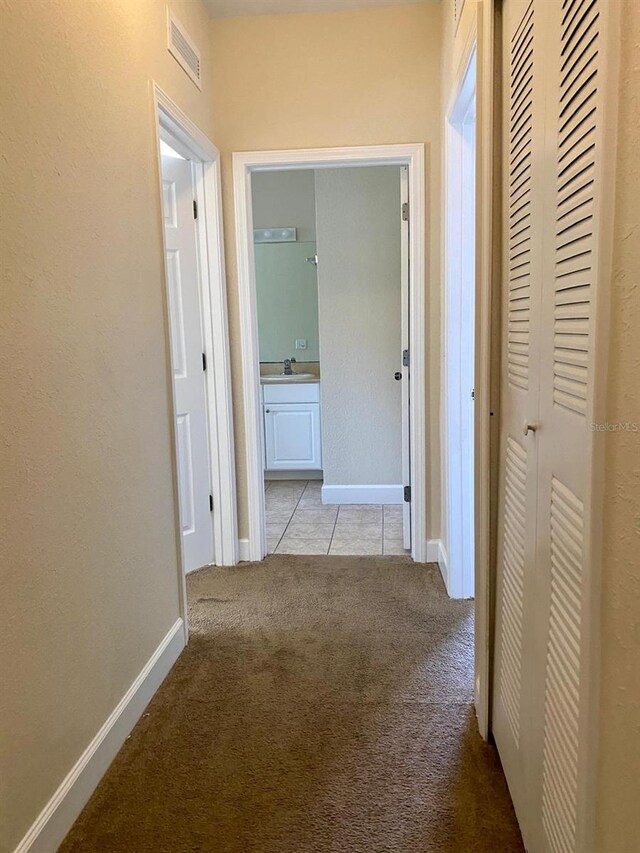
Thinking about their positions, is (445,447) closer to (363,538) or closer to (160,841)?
(363,538)

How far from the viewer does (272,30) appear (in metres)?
2.87

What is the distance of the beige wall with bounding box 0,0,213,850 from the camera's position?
52.1 inches

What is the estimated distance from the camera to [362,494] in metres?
4.31

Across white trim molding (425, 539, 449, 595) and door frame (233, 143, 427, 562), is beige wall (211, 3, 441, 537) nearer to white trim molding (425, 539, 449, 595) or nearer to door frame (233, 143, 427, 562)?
door frame (233, 143, 427, 562)

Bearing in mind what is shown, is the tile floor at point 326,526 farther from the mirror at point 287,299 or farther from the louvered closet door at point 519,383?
the louvered closet door at point 519,383

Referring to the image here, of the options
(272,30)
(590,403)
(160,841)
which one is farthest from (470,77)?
(160,841)

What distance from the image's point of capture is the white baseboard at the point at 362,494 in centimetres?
428

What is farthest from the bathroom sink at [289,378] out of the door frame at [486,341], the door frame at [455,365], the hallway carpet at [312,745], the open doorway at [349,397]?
the door frame at [486,341]

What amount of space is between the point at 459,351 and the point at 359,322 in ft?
4.86

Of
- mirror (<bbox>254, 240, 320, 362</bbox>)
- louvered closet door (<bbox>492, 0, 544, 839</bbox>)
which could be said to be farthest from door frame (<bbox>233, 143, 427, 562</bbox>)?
mirror (<bbox>254, 240, 320, 362</bbox>)


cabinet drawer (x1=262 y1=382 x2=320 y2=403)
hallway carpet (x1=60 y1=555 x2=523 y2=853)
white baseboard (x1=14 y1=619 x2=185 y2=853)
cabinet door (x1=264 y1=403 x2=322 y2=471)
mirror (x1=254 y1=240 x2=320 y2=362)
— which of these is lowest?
hallway carpet (x1=60 y1=555 x2=523 y2=853)

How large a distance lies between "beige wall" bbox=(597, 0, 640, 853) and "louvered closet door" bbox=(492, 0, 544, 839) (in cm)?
45

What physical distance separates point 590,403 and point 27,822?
1441 mm

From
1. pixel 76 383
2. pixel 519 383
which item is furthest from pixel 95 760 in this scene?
pixel 519 383
